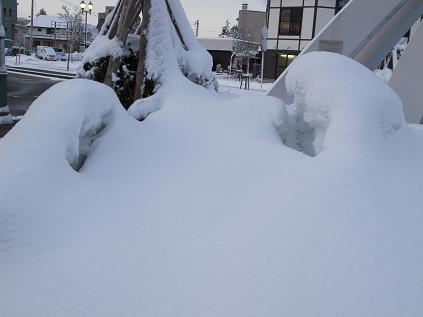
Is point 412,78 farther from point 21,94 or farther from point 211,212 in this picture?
point 21,94

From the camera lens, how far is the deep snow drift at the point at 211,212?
2.63 metres

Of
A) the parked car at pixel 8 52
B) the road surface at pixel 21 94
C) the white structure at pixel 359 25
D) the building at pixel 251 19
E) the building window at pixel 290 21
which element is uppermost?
the building at pixel 251 19

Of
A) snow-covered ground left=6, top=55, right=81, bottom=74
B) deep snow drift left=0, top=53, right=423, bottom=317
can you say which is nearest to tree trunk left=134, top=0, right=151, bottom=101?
deep snow drift left=0, top=53, right=423, bottom=317

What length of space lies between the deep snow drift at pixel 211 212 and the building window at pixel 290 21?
98.4ft

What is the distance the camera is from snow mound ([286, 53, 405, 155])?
3.74 metres

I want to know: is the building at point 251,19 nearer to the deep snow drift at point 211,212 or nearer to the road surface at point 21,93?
the road surface at point 21,93

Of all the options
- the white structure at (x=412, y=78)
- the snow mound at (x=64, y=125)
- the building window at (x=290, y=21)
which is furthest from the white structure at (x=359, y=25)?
the building window at (x=290, y=21)

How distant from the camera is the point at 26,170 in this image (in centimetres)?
311

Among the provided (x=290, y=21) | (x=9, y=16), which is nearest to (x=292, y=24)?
(x=290, y=21)

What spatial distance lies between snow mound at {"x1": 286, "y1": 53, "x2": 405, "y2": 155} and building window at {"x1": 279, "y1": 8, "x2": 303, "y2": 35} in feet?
97.4

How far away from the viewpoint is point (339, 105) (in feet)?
13.0

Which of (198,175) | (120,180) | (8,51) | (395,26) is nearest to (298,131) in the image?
(198,175)

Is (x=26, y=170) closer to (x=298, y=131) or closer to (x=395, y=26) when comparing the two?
(x=298, y=131)

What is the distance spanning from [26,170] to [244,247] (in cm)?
146
